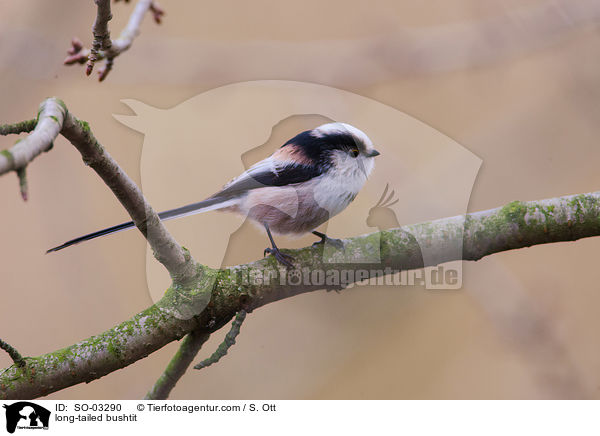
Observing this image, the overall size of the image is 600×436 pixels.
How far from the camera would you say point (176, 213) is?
1810 mm

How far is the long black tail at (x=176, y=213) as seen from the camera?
1.66 metres

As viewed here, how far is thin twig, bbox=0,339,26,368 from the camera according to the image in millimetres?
1469

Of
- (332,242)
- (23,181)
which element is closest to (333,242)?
(332,242)

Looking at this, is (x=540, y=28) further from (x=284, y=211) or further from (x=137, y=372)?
(x=137, y=372)

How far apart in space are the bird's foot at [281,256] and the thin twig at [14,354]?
88cm

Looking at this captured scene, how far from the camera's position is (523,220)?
1863mm

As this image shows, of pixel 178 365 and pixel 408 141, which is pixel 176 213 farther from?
pixel 408 141

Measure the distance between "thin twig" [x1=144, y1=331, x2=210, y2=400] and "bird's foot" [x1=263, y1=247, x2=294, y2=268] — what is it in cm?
37

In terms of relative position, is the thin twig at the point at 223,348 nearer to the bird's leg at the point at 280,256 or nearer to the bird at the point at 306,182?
the bird's leg at the point at 280,256

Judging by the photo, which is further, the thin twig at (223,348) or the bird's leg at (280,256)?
the bird's leg at (280,256)

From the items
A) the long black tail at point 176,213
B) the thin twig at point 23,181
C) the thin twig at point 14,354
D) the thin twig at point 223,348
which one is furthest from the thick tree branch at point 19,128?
the thin twig at point 223,348
